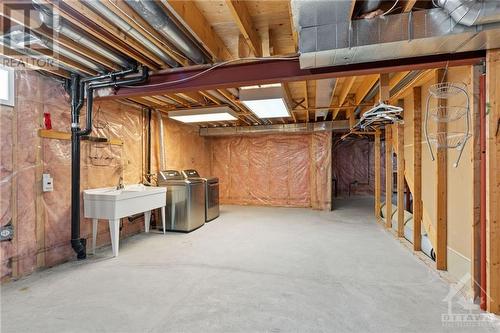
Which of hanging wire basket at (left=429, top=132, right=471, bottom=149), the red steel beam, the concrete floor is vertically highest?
the red steel beam

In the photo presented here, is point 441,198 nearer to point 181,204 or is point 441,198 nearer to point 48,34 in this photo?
point 181,204

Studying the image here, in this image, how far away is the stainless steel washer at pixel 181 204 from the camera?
4.22m

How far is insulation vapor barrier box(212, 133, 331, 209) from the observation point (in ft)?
20.3

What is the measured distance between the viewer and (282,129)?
19.9ft

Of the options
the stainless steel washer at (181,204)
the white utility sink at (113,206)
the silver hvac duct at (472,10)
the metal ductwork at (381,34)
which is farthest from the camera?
the stainless steel washer at (181,204)

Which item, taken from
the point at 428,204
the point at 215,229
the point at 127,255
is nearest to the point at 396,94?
the point at 428,204

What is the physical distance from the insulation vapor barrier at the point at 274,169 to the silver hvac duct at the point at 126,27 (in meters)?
4.56

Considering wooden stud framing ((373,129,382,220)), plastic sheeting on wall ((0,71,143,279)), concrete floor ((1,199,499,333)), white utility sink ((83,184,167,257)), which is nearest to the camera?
concrete floor ((1,199,499,333))

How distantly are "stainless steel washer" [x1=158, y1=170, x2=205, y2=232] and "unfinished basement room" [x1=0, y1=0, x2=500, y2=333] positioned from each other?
3cm

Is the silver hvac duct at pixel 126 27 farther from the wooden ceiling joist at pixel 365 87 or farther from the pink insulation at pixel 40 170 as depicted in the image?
the wooden ceiling joist at pixel 365 87

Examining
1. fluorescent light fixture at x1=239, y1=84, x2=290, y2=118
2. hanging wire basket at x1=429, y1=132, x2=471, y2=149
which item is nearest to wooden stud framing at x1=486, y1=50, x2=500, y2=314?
hanging wire basket at x1=429, y1=132, x2=471, y2=149

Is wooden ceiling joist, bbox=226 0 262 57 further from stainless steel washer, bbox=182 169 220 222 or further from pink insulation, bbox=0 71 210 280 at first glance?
stainless steel washer, bbox=182 169 220 222

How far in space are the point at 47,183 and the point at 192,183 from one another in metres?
2.03

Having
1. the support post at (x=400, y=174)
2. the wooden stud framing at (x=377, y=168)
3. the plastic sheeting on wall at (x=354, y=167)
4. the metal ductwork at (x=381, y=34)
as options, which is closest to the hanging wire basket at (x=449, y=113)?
the metal ductwork at (x=381, y=34)
